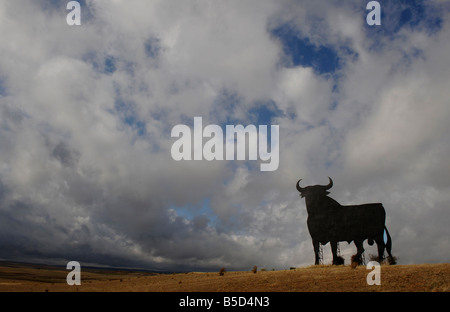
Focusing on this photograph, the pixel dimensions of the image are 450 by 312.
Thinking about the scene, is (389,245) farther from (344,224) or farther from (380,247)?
(344,224)

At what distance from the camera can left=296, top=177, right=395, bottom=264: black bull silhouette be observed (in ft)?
67.1

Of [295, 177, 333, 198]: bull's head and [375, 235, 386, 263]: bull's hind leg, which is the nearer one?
[375, 235, 386, 263]: bull's hind leg

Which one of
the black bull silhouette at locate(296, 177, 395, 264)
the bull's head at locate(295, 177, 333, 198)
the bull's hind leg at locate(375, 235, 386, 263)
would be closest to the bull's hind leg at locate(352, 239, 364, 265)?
the black bull silhouette at locate(296, 177, 395, 264)

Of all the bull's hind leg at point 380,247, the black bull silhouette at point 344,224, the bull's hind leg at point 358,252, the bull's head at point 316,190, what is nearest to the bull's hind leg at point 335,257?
the black bull silhouette at point 344,224

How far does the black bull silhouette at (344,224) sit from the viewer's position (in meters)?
20.4

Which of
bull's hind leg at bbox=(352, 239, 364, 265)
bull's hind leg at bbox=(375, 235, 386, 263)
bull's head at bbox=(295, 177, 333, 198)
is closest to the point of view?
bull's hind leg at bbox=(352, 239, 364, 265)

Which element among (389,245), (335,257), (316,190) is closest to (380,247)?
(389,245)

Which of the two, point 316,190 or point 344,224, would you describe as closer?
point 344,224

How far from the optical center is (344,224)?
2088 centimetres

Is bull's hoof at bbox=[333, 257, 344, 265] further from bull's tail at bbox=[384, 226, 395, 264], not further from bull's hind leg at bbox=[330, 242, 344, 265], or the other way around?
bull's tail at bbox=[384, 226, 395, 264]

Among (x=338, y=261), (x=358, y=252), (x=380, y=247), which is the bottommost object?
(x=338, y=261)
